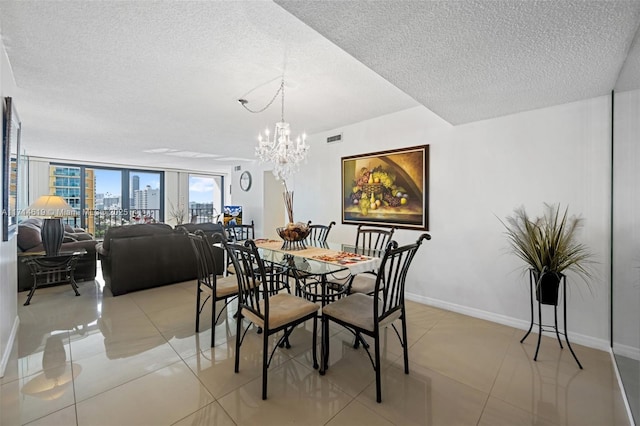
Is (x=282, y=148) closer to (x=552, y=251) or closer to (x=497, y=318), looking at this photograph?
(x=552, y=251)

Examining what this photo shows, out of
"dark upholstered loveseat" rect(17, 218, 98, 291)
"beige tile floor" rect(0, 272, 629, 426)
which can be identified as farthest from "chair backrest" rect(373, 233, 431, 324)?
"dark upholstered loveseat" rect(17, 218, 98, 291)

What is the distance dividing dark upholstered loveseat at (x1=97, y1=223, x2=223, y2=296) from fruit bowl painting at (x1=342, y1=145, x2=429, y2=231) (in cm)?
253

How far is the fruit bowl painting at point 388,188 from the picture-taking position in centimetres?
337

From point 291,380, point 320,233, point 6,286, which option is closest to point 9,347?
point 6,286

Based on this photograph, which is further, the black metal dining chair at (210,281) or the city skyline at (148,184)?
the city skyline at (148,184)

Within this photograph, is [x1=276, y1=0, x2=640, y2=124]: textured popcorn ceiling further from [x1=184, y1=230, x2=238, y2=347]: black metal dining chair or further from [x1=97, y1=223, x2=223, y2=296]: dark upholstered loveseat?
[x1=97, y1=223, x2=223, y2=296]: dark upholstered loveseat

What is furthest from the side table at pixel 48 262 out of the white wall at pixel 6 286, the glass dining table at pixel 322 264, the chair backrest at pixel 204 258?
the glass dining table at pixel 322 264

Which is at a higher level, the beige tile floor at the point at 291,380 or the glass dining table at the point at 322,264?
the glass dining table at the point at 322,264

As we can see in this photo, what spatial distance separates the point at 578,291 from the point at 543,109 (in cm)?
169

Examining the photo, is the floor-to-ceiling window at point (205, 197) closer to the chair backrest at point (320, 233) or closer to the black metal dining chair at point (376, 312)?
the chair backrest at point (320, 233)

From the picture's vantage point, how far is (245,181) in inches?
308

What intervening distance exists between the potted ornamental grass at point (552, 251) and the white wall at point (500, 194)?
7cm

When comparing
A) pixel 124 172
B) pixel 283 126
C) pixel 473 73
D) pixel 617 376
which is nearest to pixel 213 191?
pixel 124 172

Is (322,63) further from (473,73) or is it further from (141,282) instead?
(141,282)
